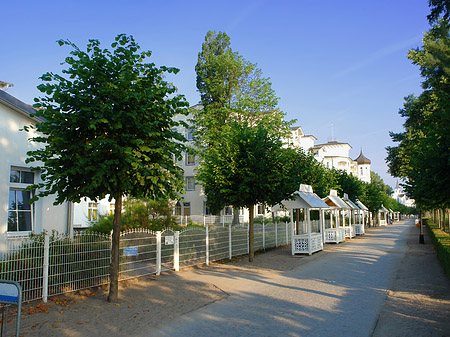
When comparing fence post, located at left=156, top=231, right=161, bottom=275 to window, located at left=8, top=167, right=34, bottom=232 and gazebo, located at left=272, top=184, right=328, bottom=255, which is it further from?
gazebo, located at left=272, top=184, right=328, bottom=255

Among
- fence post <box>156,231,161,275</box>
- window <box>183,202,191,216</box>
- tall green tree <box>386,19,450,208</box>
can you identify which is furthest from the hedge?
window <box>183,202,191,216</box>

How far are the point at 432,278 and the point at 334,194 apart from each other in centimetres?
1620

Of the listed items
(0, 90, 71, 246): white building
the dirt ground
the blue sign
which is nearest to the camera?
the dirt ground

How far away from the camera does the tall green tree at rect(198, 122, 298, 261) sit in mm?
15844

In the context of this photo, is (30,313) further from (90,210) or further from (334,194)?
(334,194)

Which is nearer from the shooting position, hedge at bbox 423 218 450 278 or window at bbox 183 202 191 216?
hedge at bbox 423 218 450 278

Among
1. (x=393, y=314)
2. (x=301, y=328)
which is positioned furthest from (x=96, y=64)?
(x=393, y=314)

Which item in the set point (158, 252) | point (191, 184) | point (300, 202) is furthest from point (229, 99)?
point (158, 252)

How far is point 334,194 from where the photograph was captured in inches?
1123

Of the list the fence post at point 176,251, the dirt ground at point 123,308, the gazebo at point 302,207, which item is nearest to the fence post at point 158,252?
the dirt ground at point 123,308

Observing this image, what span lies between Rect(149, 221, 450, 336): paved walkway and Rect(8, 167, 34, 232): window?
5270mm

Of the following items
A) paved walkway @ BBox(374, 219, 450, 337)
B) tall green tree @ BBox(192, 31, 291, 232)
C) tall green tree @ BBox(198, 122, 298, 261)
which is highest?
tall green tree @ BBox(192, 31, 291, 232)

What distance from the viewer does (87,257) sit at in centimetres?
931

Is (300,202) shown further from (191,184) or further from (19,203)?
(191,184)
